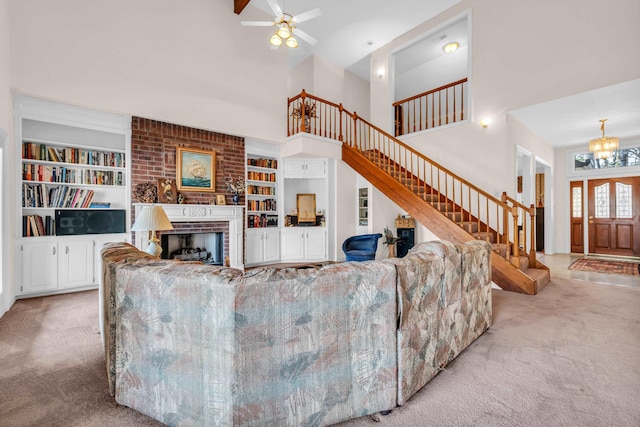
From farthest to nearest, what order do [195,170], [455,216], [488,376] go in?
[195,170] < [455,216] < [488,376]

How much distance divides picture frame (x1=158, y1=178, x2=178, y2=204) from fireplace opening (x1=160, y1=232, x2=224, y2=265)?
26.4 inches

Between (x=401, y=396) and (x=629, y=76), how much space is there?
5.25 m

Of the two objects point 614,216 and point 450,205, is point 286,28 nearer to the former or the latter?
point 450,205

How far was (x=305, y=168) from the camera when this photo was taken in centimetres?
654

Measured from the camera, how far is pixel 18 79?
11.7 feet

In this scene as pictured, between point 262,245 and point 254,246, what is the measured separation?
0.60ft

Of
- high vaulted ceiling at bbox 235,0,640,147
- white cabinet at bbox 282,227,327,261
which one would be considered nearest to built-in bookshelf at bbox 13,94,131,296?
white cabinet at bbox 282,227,327,261

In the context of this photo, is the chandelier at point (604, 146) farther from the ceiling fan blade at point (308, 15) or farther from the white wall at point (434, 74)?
the ceiling fan blade at point (308, 15)

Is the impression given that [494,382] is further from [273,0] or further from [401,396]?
[273,0]

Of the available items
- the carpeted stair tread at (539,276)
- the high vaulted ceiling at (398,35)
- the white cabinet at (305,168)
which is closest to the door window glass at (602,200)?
the high vaulted ceiling at (398,35)

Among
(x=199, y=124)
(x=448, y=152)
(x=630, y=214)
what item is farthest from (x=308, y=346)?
(x=630, y=214)

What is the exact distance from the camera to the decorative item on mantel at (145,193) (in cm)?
458

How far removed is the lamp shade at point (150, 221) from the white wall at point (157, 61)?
7.84ft

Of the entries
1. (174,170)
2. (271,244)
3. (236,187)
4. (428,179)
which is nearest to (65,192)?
(174,170)
